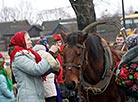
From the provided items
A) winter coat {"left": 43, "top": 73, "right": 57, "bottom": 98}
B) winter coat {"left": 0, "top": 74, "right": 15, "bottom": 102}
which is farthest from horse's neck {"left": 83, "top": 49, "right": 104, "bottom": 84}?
winter coat {"left": 0, "top": 74, "right": 15, "bottom": 102}

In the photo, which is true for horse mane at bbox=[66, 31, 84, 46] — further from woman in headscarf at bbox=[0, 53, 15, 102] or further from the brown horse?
woman in headscarf at bbox=[0, 53, 15, 102]

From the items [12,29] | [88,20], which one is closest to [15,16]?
[12,29]

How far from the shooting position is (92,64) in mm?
5219

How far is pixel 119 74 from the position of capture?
4.47 meters

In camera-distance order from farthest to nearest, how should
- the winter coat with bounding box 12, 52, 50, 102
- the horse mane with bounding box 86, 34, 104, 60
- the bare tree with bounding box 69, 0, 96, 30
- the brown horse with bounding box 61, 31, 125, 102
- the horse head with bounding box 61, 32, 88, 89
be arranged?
the bare tree with bounding box 69, 0, 96, 30 < the horse mane with bounding box 86, 34, 104, 60 < the winter coat with bounding box 12, 52, 50, 102 < the brown horse with bounding box 61, 31, 125, 102 < the horse head with bounding box 61, 32, 88, 89

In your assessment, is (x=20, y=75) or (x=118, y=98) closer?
(x=20, y=75)

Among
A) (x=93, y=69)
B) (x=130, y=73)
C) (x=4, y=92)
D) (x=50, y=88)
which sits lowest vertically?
(x=4, y=92)

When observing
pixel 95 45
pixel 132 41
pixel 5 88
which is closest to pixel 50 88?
pixel 5 88

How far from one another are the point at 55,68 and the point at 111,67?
0.89 meters

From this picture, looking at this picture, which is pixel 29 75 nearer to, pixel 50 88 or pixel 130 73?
pixel 50 88

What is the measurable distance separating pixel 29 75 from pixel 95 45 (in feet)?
3.50

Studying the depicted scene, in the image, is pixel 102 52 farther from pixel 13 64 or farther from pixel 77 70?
pixel 13 64

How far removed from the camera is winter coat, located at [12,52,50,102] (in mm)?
4840

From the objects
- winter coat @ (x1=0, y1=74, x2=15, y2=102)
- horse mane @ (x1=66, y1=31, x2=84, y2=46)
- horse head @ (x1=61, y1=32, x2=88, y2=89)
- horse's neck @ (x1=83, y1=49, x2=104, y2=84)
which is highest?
horse mane @ (x1=66, y1=31, x2=84, y2=46)
